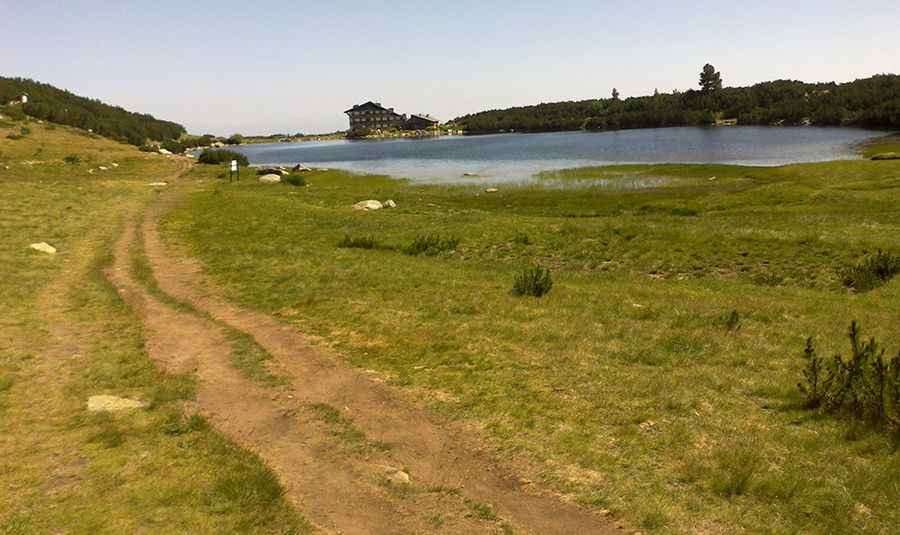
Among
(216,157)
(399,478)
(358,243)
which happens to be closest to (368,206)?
(358,243)

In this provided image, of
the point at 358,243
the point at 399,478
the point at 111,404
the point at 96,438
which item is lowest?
the point at 399,478

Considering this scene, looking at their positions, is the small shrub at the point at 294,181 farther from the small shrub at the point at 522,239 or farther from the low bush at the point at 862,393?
the low bush at the point at 862,393

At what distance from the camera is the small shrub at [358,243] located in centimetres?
3072

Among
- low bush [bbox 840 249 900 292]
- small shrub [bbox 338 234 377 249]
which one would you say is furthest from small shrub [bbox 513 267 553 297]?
low bush [bbox 840 249 900 292]

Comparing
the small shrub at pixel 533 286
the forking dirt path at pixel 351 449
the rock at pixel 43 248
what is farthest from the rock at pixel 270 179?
the forking dirt path at pixel 351 449

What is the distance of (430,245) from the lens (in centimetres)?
3105

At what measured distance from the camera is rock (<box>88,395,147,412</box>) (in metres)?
10.8

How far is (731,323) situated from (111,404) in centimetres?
1669

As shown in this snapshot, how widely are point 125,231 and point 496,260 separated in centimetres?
2273

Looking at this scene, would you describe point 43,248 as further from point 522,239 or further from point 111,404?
point 522,239

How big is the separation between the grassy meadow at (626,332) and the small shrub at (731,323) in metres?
0.08

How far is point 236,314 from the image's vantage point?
17625 millimetres

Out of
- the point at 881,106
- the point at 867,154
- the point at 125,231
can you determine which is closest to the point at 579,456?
the point at 125,231

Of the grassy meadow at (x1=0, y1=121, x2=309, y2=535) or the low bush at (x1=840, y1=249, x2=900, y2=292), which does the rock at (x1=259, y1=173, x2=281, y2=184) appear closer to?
the grassy meadow at (x1=0, y1=121, x2=309, y2=535)
